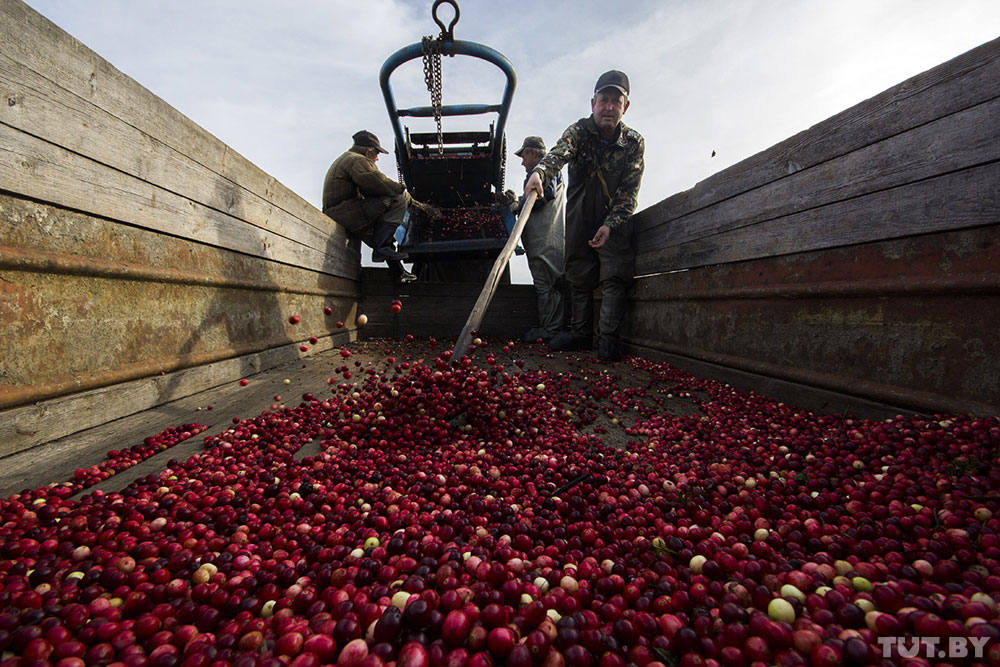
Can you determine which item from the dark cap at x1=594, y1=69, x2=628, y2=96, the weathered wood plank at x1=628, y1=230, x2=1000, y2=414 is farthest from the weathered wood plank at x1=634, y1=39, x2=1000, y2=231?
the dark cap at x1=594, y1=69, x2=628, y2=96

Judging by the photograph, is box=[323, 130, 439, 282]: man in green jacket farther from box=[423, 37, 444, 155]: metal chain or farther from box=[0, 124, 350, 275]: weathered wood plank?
box=[0, 124, 350, 275]: weathered wood plank

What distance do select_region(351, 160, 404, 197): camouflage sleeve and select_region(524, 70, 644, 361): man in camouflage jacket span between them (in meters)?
2.81

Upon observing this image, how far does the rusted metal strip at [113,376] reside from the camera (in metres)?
1.95

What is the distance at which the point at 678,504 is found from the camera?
1.93 meters

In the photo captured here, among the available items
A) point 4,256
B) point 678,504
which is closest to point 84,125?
point 4,256

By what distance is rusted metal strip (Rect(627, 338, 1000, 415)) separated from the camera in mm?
2166

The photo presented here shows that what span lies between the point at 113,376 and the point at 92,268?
67 cm

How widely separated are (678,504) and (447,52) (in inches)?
333

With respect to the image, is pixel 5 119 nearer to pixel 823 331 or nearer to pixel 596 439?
pixel 596 439

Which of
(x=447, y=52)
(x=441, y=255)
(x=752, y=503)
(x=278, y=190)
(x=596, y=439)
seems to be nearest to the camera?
(x=752, y=503)

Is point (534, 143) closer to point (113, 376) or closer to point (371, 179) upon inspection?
point (371, 179)

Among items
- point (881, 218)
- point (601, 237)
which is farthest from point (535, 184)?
point (881, 218)

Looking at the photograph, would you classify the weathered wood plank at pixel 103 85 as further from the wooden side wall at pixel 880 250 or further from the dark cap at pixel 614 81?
the wooden side wall at pixel 880 250

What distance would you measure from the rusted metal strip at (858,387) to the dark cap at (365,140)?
6442 mm
